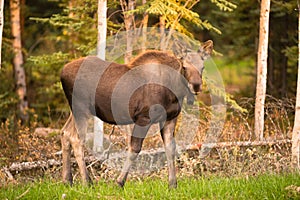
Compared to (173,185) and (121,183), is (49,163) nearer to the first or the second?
(121,183)

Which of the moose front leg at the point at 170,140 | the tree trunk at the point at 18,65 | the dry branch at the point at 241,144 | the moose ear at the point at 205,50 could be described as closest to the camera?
the moose ear at the point at 205,50

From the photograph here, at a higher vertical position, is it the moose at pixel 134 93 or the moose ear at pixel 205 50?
the moose ear at pixel 205 50

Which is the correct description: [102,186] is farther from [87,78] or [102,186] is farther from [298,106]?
[298,106]

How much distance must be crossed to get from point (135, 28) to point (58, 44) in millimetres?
9275

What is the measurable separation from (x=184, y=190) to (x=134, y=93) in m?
1.74

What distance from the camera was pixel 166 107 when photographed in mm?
8992

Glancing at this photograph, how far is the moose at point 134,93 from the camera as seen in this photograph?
29.2 feet

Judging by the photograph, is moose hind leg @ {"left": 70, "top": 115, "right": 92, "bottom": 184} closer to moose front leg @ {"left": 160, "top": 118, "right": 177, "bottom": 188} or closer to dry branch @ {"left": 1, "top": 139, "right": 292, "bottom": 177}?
moose front leg @ {"left": 160, "top": 118, "right": 177, "bottom": 188}

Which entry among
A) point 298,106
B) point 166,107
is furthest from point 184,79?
point 298,106

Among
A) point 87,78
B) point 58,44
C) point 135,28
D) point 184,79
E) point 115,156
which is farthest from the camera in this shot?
point 58,44

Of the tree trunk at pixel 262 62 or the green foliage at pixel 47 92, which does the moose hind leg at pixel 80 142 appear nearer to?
the tree trunk at pixel 262 62

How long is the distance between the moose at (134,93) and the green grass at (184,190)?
358 millimetres

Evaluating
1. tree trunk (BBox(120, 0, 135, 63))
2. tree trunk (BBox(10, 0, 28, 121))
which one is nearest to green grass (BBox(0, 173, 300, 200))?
tree trunk (BBox(120, 0, 135, 63))

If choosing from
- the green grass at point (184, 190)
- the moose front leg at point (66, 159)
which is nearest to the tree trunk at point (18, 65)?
the moose front leg at point (66, 159)
